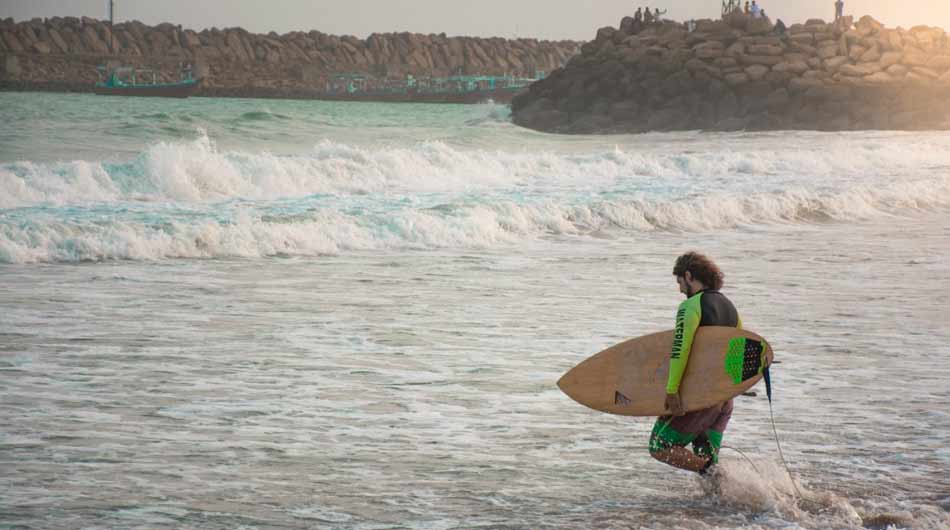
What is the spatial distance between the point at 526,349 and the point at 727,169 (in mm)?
21482

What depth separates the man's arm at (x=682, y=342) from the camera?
5.03 meters

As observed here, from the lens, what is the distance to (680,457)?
5.09 m

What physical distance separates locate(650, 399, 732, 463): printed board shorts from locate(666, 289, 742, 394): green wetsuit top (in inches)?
6.2

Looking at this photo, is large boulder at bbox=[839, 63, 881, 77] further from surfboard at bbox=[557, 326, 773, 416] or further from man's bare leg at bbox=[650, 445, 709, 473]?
man's bare leg at bbox=[650, 445, 709, 473]

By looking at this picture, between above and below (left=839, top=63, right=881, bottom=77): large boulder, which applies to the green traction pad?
below

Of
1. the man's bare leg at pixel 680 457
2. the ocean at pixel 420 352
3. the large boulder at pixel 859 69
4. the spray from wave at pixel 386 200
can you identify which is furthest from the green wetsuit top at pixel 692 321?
the large boulder at pixel 859 69

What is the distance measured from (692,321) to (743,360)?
0.84 feet

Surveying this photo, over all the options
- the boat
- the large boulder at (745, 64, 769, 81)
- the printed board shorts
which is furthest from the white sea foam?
the boat

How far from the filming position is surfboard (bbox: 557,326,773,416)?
4996 mm

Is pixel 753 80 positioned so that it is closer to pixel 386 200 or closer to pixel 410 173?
pixel 410 173

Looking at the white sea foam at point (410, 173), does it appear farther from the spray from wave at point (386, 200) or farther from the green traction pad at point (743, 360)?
the green traction pad at point (743, 360)

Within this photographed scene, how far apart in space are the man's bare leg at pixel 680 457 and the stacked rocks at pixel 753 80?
5003cm

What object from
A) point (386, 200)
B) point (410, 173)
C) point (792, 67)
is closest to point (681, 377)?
point (386, 200)

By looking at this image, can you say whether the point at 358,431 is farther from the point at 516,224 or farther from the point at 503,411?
the point at 516,224
